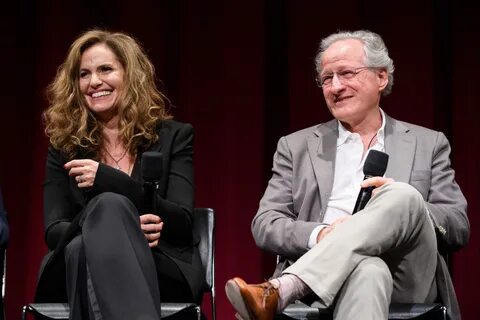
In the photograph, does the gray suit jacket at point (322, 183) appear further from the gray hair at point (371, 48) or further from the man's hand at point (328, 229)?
the gray hair at point (371, 48)

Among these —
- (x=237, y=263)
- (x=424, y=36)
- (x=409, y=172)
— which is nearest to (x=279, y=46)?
(x=424, y=36)

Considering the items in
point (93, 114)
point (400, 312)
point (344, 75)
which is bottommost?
point (400, 312)

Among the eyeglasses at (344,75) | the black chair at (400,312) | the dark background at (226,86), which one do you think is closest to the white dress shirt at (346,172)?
the eyeglasses at (344,75)

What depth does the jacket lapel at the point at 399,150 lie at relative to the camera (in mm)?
2771

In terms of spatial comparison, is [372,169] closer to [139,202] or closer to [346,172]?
[346,172]

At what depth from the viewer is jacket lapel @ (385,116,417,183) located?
9.09ft

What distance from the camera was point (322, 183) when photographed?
2812mm

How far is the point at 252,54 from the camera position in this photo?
12.6 ft

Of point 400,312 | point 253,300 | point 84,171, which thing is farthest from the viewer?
point 84,171

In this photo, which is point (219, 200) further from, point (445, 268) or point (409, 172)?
point (445, 268)

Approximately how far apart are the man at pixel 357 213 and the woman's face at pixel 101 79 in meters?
0.56

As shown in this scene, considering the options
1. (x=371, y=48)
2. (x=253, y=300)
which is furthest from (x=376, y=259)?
(x=371, y=48)

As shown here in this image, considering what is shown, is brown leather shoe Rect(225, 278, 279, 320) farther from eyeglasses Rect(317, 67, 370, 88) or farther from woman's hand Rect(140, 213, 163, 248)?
eyeglasses Rect(317, 67, 370, 88)

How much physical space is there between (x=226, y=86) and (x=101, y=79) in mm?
1063
